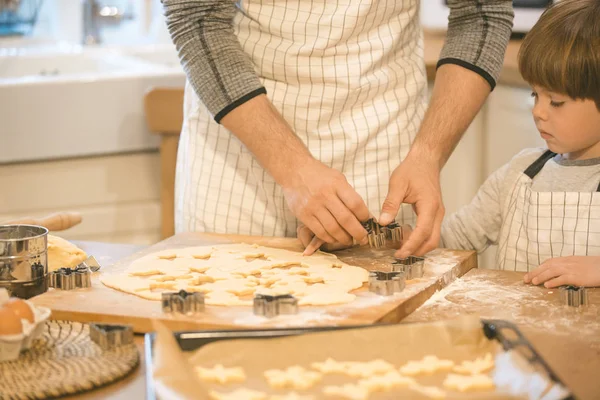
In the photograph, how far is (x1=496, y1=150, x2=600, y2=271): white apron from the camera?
5.13 ft

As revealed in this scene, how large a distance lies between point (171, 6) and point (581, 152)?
0.79m

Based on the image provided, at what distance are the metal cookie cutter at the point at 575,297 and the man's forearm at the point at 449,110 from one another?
0.37m

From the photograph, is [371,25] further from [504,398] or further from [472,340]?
[504,398]

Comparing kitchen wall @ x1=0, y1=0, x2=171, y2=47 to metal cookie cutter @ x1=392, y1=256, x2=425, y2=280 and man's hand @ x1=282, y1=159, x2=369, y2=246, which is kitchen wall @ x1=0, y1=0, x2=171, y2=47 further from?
metal cookie cutter @ x1=392, y1=256, x2=425, y2=280

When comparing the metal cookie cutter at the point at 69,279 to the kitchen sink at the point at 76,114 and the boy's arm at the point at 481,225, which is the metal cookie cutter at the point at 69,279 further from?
the kitchen sink at the point at 76,114

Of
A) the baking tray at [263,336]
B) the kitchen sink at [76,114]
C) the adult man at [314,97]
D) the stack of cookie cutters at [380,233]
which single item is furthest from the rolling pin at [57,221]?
the kitchen sink at [76,114]

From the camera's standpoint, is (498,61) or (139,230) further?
(139,230)

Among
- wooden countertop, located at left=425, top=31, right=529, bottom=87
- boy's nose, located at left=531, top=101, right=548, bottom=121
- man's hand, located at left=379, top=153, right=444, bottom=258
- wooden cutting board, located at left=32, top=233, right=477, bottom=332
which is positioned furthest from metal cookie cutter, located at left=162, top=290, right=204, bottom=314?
wooden countertop, located at left=425, top=31, right=529, bottom=87

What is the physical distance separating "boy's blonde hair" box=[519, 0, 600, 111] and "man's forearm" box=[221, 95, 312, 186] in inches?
18.7

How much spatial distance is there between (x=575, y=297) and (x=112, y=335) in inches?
24.4

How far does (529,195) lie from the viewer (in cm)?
165

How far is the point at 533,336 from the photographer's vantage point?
3.54 feet

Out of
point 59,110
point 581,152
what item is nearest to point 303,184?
point 581,152

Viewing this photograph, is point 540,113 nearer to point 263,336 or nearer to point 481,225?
point 481,225
